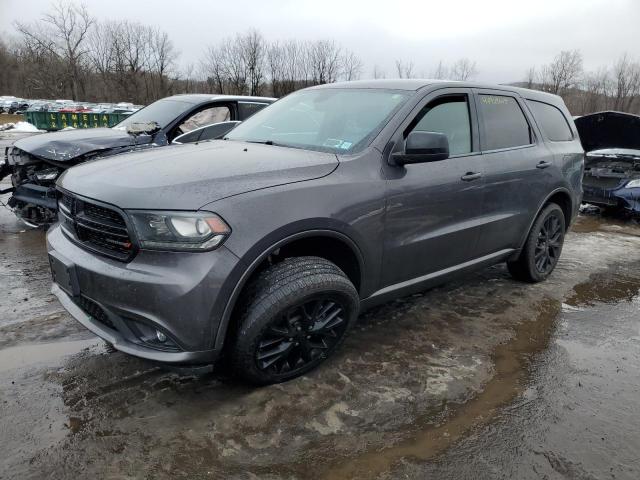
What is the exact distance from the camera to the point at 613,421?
2650 millimetres

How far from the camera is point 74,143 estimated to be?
5.24m

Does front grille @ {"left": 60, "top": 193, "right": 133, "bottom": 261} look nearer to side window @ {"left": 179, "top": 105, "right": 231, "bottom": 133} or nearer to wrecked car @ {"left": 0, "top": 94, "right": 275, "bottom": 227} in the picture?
wrecked car @ {"left": 0, "top": 94, "right": 275, "bottom": 227}

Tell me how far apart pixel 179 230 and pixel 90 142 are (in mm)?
3676

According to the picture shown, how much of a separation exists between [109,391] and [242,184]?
4.57 feet

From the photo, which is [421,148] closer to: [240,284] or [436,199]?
[436,199]

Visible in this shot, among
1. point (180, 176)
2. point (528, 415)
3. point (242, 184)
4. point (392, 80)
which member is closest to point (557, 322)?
point (528, 415)

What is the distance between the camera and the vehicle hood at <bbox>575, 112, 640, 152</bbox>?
25.6ft

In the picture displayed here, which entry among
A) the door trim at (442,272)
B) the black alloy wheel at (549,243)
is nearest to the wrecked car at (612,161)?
the black alloy wheel at (549,243)

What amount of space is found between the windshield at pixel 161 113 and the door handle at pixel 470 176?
13.3 ft

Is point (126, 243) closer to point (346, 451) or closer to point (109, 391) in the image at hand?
point (109, 391)

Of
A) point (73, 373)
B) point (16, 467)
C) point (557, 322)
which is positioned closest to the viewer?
point (16, 467)

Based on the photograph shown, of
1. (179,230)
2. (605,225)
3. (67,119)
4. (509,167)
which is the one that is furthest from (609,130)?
(67,119)

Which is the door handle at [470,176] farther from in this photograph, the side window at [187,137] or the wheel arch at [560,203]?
the side window at [187,137]

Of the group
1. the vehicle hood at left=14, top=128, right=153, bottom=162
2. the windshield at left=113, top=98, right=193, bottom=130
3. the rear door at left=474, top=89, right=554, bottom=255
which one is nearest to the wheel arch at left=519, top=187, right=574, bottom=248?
the rear door at left=474, top=89, right=554, bottom=255
